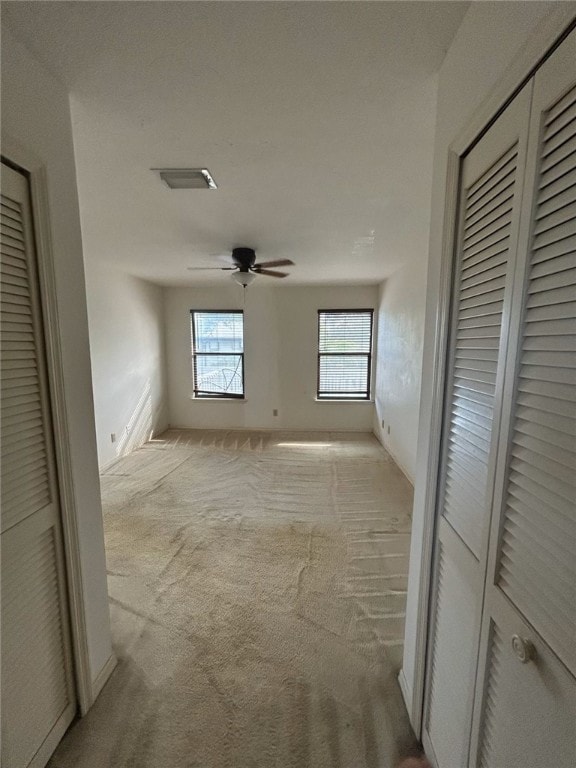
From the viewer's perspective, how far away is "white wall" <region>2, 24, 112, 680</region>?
3.07 ft

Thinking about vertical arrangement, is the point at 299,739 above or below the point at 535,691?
below

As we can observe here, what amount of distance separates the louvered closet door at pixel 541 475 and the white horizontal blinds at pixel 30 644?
4.57ft

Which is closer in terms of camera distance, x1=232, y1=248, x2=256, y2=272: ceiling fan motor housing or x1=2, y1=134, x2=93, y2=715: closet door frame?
x1=2, y1=134, x2=93, y2=715: closet door frame

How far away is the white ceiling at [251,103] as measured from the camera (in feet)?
2.88

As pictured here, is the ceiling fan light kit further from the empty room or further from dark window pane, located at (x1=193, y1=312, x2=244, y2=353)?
dark window pane, located at (x1=193, y1=312, x2=244, y2=353)

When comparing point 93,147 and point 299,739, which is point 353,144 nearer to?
point 93,147

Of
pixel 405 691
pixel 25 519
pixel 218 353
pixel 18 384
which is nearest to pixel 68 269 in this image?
pixel 18 384

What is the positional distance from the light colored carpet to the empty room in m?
0.01

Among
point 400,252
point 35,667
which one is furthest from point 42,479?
point 400,252

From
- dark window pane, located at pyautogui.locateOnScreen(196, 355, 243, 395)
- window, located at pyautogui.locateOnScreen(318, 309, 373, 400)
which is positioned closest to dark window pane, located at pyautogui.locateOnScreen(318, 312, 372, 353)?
window, located at pyautogui.locateOnScreen(318, 309, 373, 400)

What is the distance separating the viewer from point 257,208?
2129mm

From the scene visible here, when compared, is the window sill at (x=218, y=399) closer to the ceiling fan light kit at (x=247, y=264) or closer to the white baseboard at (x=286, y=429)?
the white baseboard at (x=286, y=429)

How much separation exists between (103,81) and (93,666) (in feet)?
7.59

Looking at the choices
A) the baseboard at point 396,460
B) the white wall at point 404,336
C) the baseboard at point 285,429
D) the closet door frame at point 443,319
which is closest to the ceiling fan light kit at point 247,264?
the white wall at point 404,336
